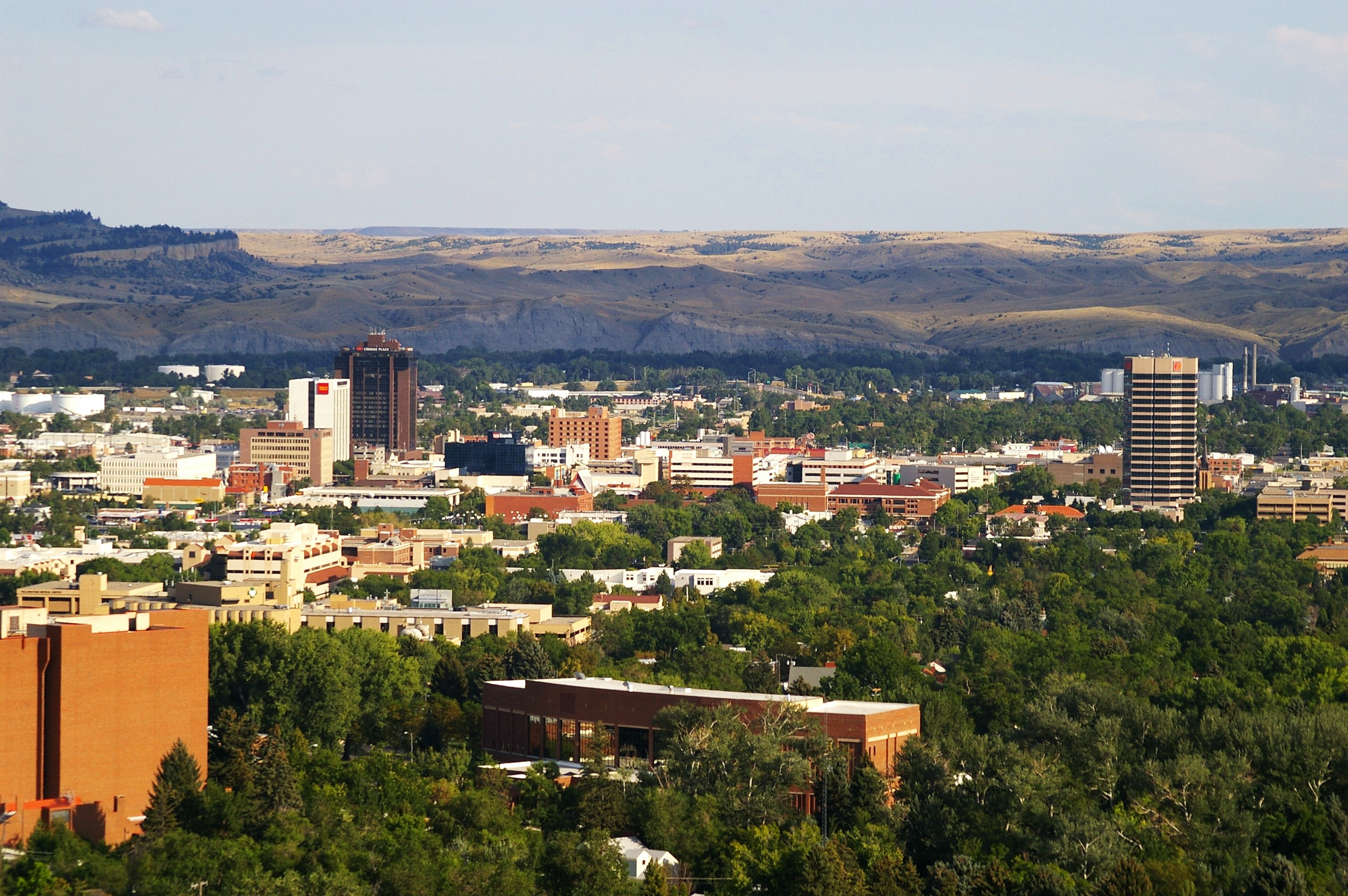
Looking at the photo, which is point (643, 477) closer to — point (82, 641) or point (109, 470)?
point (109, 470)

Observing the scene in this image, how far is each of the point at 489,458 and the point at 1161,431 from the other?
43541mm

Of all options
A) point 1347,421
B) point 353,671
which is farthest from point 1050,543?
point 1347,421

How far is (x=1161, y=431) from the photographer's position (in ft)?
449

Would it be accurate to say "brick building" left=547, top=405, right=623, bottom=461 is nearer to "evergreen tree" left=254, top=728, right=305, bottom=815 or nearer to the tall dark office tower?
the tall dark office tower

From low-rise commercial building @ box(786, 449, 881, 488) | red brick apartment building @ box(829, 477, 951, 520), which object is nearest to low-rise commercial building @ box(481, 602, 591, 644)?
red brick apartment building @ box(829, 477, 951, 520)

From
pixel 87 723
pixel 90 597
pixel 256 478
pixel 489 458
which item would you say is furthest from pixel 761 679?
pixel 489 458

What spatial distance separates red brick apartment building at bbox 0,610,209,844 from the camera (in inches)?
1836

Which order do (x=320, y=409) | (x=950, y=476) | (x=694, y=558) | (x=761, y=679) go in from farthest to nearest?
1. (x=320, y=409)
2. (x=950, y=476)
3. (x=694, y=558)
4. (x=761, y=679)

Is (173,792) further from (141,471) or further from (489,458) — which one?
(489,458)

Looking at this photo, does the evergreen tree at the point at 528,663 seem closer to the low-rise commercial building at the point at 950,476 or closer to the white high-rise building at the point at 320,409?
the low-rise commercial building at the point at 950,476

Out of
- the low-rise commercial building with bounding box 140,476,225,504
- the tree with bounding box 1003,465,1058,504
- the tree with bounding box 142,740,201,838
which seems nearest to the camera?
the tree with bounding box 142,740,201,838

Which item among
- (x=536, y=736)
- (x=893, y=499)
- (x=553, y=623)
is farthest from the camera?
(x=893, y=499)

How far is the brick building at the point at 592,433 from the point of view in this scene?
179500mm

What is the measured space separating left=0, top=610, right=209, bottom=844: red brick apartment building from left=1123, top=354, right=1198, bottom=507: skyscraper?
92.8 m
